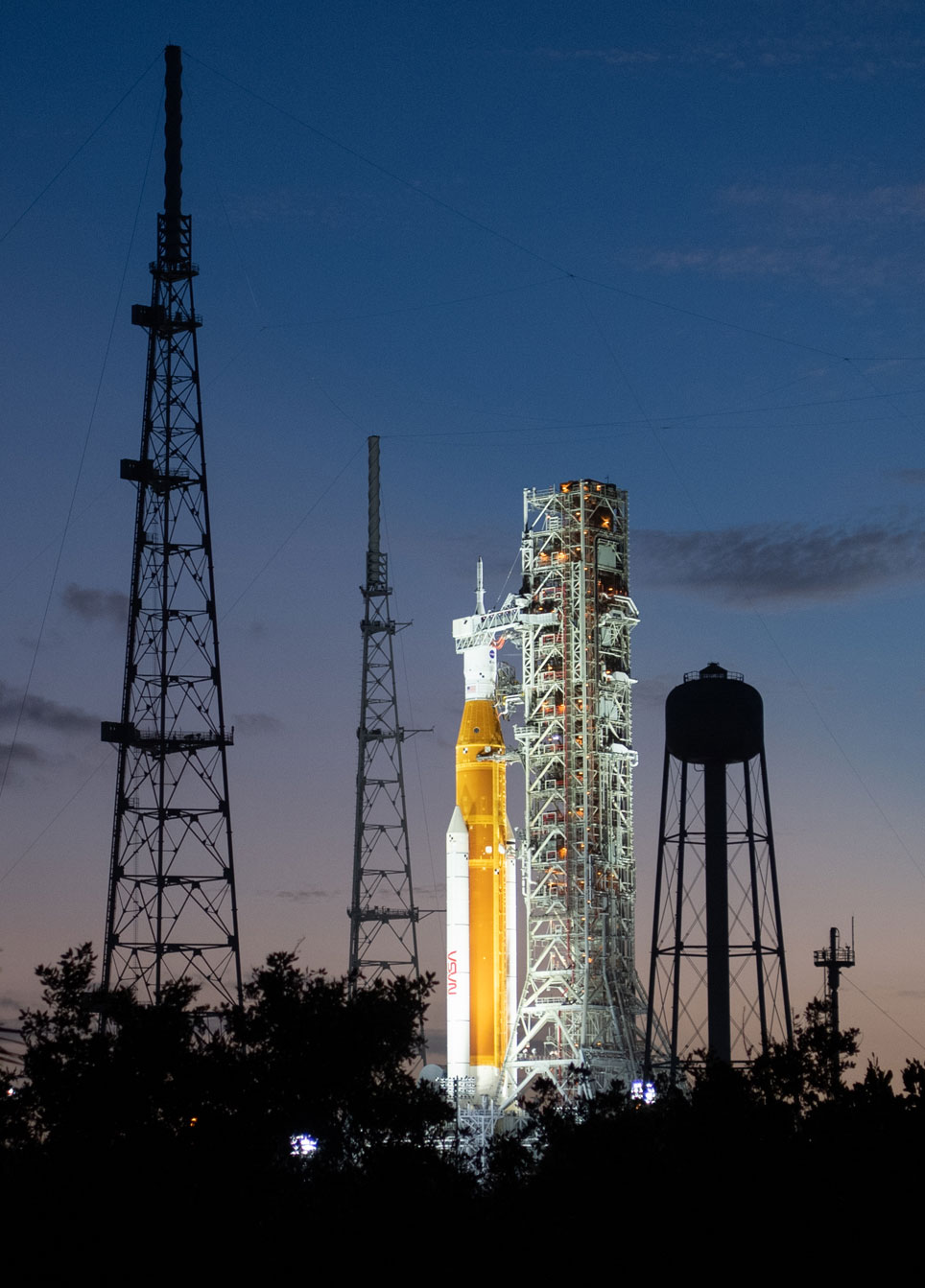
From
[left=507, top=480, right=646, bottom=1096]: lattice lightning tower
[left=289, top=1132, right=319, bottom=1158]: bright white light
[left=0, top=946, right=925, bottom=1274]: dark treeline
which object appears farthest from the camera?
[left=507, top=480, right=646, bottom=1096]: lattice lightning tower

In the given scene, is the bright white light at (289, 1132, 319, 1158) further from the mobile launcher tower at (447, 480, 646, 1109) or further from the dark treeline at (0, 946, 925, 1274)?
the mobile launcher tower at (447, 480, 646, 1109)

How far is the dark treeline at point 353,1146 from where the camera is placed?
46438 millimetres

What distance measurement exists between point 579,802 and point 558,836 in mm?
2189

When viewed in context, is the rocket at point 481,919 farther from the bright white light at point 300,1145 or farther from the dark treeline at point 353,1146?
the dark treeline at point 353,1146

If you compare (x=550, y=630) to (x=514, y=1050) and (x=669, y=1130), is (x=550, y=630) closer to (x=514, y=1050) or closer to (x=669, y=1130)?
(x=514, y=1050)

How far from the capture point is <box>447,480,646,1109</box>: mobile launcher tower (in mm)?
93812

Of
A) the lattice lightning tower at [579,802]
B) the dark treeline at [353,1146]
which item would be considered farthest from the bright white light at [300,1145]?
the lattice lightning tower at [579,802]

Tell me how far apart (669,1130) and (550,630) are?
46.9m

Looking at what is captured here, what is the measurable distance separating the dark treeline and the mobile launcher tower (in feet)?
83.1

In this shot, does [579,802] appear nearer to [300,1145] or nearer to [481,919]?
[481,919]

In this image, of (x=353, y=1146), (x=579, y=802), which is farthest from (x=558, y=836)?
(x=353, y=1146)

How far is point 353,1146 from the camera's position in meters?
61.0

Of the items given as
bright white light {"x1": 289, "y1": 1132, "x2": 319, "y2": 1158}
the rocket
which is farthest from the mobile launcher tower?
bright white light {"x1": 289, "y1": 1132, "x2": 319, "y2": 1158}

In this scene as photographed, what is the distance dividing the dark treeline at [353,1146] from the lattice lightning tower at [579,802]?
25.0 metres
